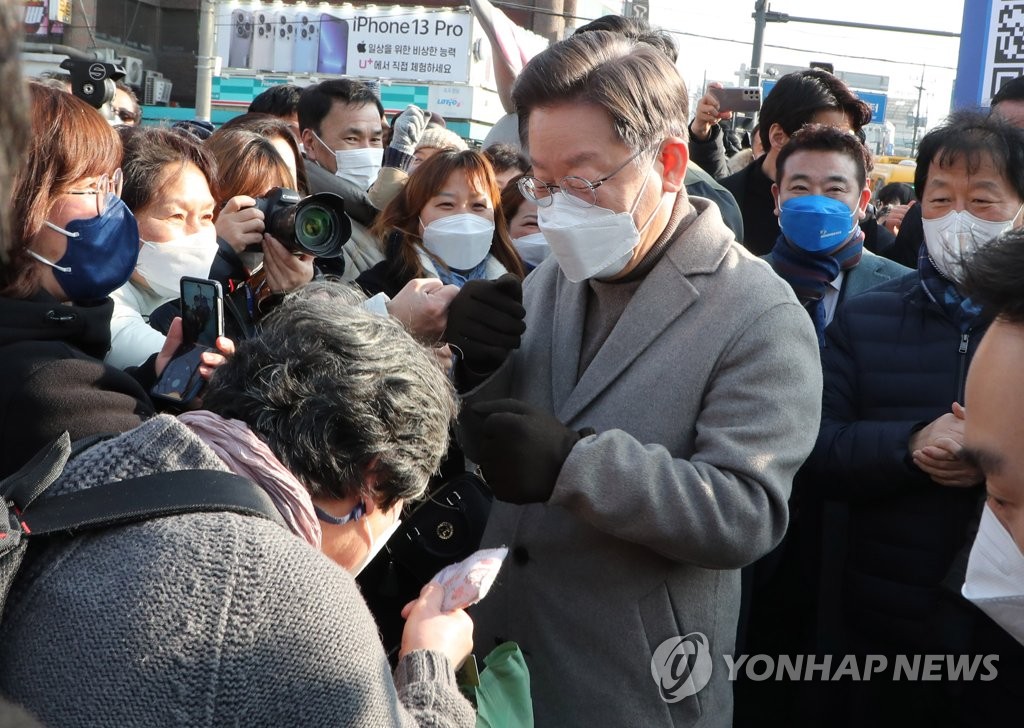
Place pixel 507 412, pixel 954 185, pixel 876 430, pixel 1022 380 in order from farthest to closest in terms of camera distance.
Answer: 1. pixel 954 185
2. pixel 876 430
3. pixel 507 412
4. pixel 1022 380

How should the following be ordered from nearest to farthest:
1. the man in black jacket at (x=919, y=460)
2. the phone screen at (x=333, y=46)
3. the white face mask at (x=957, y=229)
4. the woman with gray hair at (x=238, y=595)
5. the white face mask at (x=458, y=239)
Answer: the woman with gray hair at (x=238, y=595), the man in black jacket at (x=919, y=460), the white face mask at (x=957, y=229), the white face mask at (x=458, y=239), the phone screen at (x=333, y=46)

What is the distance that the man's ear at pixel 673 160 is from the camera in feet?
7.52

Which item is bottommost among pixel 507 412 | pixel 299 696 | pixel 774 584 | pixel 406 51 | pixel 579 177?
pixel 774 584

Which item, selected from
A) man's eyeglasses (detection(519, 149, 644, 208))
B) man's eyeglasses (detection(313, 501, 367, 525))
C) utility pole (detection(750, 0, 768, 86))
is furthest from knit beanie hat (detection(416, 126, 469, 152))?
utility pole (detection(750, 0, 768, 86))

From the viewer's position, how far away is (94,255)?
7.56 ft

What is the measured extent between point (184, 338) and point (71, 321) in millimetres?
222

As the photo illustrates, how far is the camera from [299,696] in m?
1.32

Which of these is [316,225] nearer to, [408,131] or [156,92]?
[408,131]

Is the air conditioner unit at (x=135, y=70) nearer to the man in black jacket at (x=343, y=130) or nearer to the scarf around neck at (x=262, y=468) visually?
the man in black jacket at (x=343, y=130)

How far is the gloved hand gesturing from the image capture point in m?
4.98

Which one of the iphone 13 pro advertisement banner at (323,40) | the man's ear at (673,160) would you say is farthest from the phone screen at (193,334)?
the iphone 13 pro advertisement banner at (323,40)

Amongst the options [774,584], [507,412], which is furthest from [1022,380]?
[774,584]

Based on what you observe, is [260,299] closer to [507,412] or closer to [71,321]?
[71,321]

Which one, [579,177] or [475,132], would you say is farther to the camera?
[475,132]
